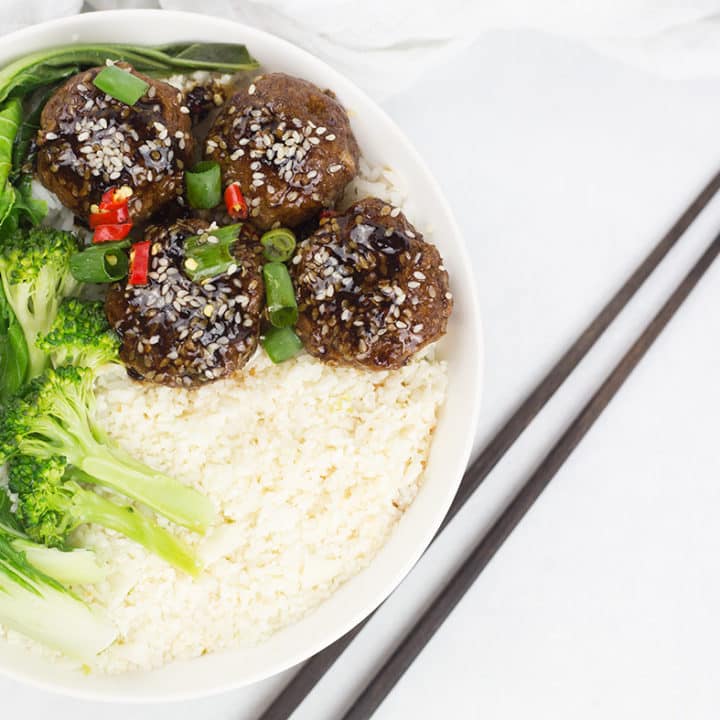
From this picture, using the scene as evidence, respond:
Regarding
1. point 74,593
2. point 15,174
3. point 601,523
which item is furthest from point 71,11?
point 601,523

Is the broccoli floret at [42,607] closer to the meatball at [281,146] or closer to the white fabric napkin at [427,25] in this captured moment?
the meatball at [281,146]

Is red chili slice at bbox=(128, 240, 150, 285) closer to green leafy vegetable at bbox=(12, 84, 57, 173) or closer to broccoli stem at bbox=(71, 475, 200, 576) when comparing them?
green leafy vegetable at bbox=(12, 84, 57, 173)

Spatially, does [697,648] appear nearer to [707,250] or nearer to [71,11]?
[707,250]

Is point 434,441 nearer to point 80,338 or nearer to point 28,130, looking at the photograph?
point 80,338

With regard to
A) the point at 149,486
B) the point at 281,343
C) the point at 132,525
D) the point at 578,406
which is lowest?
the point at 578,406

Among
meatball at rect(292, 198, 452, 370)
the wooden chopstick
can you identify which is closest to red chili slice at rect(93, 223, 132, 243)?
meatball at rect(292, 198, 452, 370)

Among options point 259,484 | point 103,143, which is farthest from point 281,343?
point 103,143
